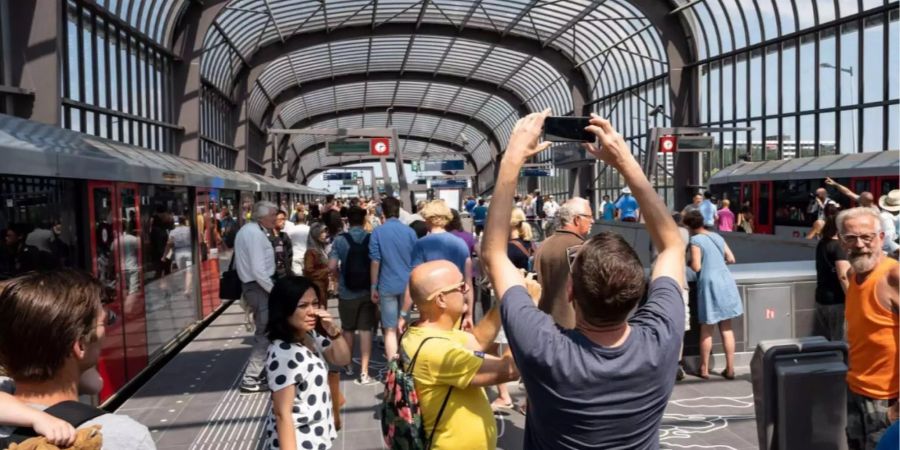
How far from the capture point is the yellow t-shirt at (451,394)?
274 cm

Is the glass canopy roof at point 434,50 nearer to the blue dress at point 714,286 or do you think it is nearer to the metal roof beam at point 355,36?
the metal roof beam at point 355,36

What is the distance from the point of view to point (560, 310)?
491cm

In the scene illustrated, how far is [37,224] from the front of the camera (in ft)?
18.2

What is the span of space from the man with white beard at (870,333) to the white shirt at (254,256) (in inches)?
196

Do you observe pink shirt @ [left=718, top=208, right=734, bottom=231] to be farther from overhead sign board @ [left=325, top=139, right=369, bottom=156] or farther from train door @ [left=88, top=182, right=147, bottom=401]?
train door @ [left=88, top=182, right=147, bottom=401]

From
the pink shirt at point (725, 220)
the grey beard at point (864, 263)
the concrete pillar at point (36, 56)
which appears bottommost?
the pink shirt at point (725, 220)

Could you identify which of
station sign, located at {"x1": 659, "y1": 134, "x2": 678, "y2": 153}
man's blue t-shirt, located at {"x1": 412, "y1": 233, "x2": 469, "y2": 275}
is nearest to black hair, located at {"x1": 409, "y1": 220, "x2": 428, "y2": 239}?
man's blue t-shirt, located at {"x1": 412, "y1": 233, "x2": 469, "y2": 275}

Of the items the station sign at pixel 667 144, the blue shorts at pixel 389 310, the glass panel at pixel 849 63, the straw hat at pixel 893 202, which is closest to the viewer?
the blue shorts at pixel 389 310

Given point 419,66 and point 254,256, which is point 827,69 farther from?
point 419,66

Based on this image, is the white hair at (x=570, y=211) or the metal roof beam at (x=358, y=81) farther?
the metal roof beam at (x=358, y=81)

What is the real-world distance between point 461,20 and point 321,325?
1140 inches

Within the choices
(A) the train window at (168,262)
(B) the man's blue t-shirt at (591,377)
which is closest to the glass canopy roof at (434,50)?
(A) the train window at (168,262)

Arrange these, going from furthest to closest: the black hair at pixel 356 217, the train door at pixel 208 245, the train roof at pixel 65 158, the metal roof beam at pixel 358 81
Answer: the metal roof beam at pixel 358 81, the train door at pixel 208 245, the black hair at pixel 356 217, the train roof at pixel 65 158

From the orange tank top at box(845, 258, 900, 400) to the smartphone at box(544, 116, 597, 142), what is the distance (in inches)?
77.7
